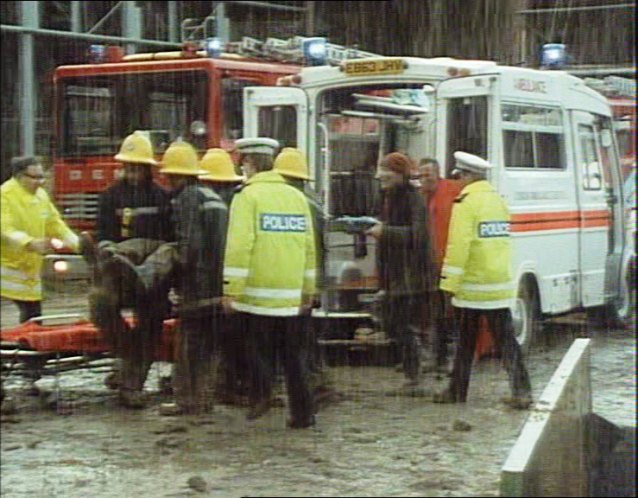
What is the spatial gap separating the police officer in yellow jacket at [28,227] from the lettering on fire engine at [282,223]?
22.7 inches

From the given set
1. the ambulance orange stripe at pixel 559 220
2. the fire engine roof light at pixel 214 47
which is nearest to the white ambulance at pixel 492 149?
the ambulance orange stripe at pixel 559 220

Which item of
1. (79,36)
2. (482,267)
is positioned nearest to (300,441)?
(482,267)

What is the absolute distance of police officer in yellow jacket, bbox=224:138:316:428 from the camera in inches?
85.0

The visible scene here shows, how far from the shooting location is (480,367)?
237 centimetres

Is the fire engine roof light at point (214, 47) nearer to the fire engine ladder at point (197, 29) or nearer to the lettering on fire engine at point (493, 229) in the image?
the fire engine ladder at point (197, 29)

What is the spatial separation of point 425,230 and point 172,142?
56 centimetres

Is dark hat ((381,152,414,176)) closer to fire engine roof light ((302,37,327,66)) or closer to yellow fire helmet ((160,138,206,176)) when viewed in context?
fire engine roof light ((302,37,327,66))

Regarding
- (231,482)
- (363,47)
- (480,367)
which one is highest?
(363,47)

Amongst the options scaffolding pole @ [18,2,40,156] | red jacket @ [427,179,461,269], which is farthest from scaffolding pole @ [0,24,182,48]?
red jacket @ [427,179,461,269]

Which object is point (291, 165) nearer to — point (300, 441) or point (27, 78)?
point (300, 441)

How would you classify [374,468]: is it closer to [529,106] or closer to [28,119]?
[529,106]

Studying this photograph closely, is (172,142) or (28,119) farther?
(28,119)

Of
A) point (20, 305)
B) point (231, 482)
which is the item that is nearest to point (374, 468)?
point (231, 482)

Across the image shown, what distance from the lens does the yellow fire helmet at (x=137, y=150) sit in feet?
7.62
